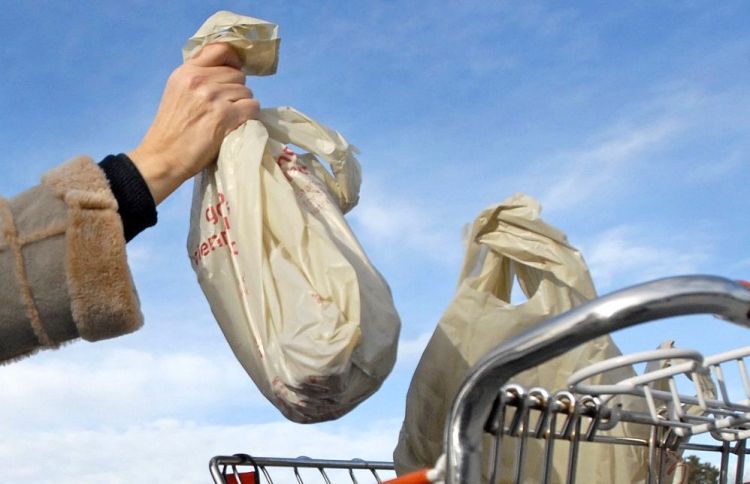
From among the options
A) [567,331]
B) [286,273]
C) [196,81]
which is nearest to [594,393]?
[567,331]

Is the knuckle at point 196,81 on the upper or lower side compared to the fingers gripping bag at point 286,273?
upper

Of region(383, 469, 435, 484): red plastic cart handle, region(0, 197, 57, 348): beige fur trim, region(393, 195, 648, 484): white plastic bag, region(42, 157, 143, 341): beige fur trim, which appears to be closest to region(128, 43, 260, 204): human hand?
region(42, 157, 143, 341): beige fur trim

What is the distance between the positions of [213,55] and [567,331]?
1.05 m

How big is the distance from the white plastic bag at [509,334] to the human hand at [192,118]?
21.5 inches

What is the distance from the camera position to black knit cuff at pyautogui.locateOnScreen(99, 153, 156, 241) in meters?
1.53

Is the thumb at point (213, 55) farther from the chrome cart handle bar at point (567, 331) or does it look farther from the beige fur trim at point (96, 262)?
the chrome cart handle bar at point (567, 331)

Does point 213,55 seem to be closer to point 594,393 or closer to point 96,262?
point 96,262

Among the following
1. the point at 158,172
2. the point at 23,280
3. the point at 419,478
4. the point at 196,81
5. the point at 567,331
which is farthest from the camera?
the point at 196,81

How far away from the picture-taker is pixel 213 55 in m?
1.74

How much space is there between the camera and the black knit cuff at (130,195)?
1.53 metres

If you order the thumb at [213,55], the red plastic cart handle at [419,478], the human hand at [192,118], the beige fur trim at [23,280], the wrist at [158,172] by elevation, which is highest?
the thumb at [213,55]

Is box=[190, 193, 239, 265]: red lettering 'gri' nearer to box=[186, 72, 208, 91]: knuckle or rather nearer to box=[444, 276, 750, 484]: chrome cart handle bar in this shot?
box=[186, 72, 208, 91]: knuckle

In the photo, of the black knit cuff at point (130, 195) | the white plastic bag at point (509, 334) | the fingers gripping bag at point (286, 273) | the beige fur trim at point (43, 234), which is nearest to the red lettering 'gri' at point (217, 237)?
the fingers gripping bag at point (286, 273)

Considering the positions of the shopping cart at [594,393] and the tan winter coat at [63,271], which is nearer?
the shopping cart at [594,393]
